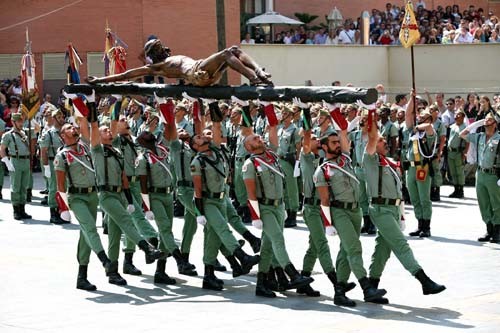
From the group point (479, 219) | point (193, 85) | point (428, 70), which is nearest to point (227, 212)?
point (193, 85)

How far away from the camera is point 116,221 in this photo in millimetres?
16000

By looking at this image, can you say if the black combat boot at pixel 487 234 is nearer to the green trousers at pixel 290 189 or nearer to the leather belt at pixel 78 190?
the green trousers at pixel 290 189

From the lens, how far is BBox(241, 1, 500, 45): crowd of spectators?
37344mm

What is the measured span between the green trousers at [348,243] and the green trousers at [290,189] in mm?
6931

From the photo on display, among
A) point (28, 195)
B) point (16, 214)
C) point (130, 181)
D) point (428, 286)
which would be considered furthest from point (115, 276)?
point (28, 195)

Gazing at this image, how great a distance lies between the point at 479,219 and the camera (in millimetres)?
22328

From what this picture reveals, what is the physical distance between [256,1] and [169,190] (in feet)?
91.4

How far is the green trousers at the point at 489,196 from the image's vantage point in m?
19.1

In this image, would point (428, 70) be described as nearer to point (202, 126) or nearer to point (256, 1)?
point (256, 1)

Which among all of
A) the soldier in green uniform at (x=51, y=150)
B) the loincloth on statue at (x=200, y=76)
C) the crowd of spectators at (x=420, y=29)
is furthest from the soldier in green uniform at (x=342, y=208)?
the crowd of spectators at (x=420, y=29)

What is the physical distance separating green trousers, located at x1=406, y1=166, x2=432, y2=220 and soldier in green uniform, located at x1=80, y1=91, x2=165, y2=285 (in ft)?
19.1

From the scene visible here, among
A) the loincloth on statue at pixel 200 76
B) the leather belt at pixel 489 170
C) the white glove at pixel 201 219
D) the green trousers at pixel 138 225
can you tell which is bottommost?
the green trousers at pixel 138 225

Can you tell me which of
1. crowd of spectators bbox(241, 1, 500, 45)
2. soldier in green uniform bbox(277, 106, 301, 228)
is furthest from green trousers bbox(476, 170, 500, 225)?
crowd of spectators bbox(241, 1, 500, 45)

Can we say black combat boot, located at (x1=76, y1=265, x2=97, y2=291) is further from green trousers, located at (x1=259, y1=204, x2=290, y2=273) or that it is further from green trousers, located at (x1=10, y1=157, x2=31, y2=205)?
green trousers, located at (x1=10, y1=157, x2=31, y2=205)
